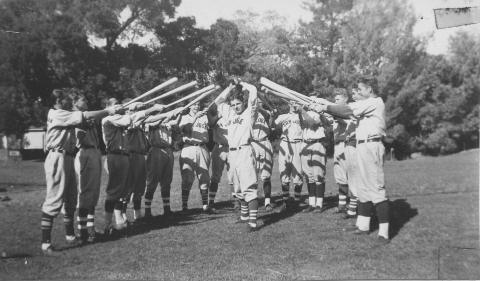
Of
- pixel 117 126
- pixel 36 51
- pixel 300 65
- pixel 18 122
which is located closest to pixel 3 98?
pixel 18 122

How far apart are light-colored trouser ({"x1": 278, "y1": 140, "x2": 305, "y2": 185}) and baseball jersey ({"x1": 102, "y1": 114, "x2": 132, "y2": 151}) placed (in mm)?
3639

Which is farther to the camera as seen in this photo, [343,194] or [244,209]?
[343,194]

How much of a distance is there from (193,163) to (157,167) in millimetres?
800

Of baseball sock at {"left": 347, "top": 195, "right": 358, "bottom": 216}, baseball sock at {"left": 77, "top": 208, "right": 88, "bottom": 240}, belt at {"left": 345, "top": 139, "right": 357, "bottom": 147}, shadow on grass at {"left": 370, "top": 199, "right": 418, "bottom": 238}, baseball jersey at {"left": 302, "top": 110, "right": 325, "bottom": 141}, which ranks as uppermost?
baseball jersey at {"left": 302, "top": 110, "right": 325, "bottom": 141}

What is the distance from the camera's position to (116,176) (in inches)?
288

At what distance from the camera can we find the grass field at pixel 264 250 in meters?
5.03

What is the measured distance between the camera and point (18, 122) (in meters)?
8.52

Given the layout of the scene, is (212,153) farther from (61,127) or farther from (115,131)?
(61,127)

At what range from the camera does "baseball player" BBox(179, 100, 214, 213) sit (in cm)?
889

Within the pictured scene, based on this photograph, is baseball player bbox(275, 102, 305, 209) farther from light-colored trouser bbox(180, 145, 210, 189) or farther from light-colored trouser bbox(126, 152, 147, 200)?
light-colored trouser bbox(126, 152, 147, 200)

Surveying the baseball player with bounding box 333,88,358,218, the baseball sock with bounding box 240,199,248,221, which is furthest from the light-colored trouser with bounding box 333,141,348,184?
the baseball sock with bounding box 240,199,248,221

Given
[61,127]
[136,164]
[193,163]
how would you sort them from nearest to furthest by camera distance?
[61,127] < [136,164] < [193,163]

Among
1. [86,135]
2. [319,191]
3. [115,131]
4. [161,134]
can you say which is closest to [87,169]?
[86,135]

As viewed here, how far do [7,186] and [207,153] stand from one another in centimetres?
646
